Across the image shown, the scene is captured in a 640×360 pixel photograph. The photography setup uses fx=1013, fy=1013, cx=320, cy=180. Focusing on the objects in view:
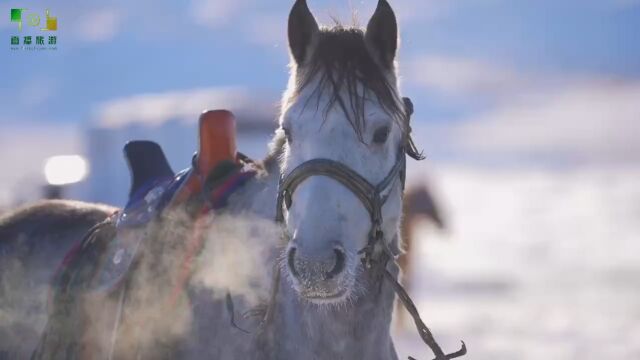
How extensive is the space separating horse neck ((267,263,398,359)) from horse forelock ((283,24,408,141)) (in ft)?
2.36

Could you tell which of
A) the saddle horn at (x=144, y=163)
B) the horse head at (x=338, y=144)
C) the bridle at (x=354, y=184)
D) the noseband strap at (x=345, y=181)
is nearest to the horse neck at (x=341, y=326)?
the horse head at (x=338, y=144)

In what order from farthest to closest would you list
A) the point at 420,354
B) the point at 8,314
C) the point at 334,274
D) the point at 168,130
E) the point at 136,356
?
the point at 168,130 → the point at 420,354 → the point at 8,314 → the point at 136,356 → the point at 334,274

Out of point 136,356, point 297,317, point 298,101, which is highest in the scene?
point 298,101

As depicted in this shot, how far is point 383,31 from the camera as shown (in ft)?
15.0

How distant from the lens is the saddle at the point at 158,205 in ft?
17.1

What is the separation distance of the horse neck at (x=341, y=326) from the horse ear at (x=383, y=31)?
95 cm

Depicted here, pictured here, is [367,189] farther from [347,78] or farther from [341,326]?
[341,326]

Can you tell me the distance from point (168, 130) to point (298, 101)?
19953 millimetres

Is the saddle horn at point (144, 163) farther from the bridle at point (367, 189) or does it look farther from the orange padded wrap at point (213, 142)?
the bridle at point (367, 189)

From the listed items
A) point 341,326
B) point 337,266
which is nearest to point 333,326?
point 341,326

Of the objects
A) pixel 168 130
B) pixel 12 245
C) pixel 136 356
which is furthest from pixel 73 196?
pixel 136 356

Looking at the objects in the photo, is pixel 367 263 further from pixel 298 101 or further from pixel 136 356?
pixel 136 356

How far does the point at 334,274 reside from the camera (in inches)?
159

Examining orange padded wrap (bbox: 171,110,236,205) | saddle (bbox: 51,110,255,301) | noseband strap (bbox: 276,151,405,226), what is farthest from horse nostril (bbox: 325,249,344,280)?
orange padded wrap (bbox: 171,110,236,205)
